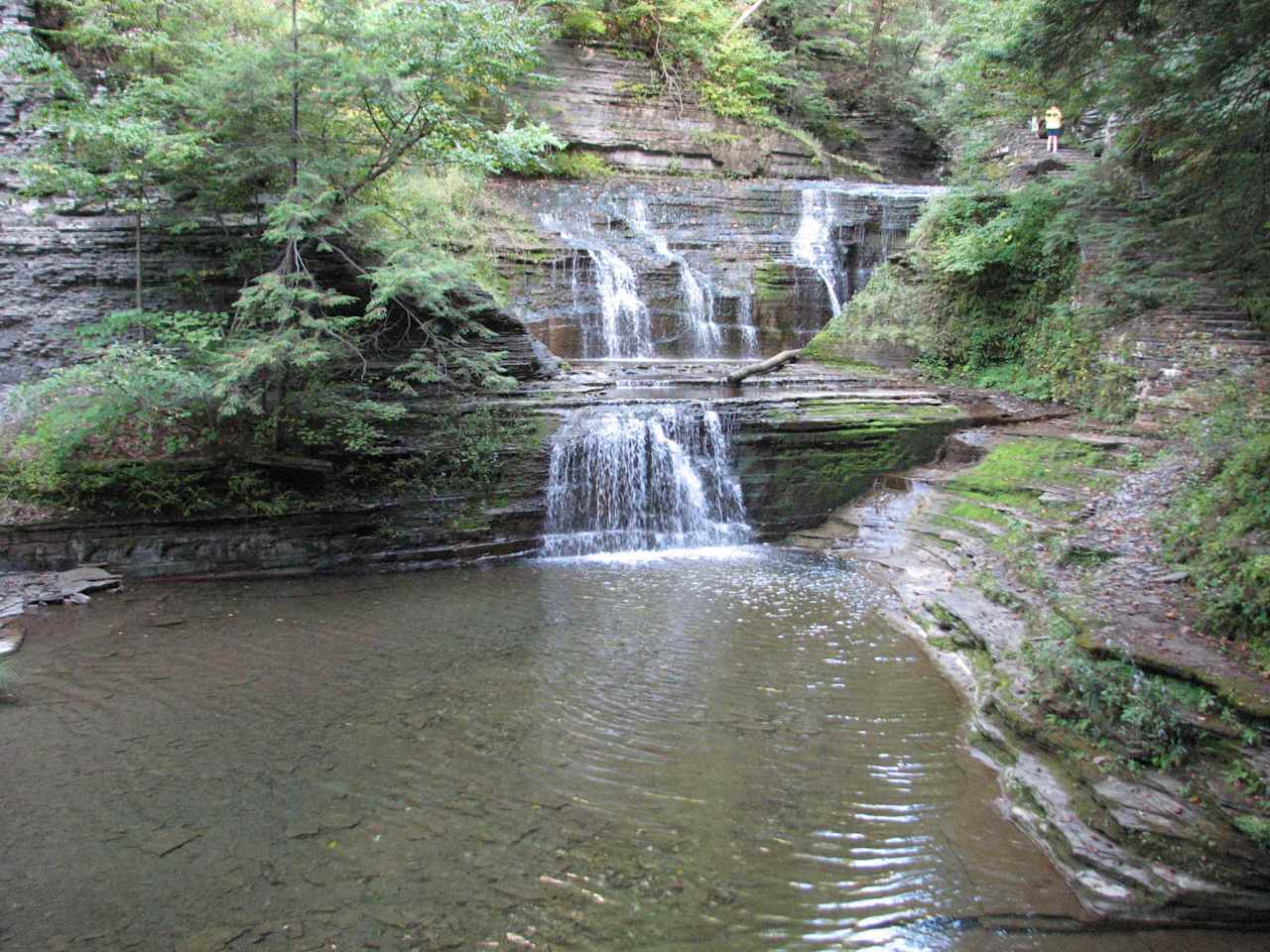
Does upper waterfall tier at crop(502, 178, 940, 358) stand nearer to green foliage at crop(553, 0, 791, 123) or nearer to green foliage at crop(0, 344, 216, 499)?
green foliage at crop(553, 0, 791, 123)

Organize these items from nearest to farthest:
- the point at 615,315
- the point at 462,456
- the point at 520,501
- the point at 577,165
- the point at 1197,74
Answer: the point at 1197,74 → the point at 462,456 → the point at 520,501 → the point at 615,315 → the point at 577,165

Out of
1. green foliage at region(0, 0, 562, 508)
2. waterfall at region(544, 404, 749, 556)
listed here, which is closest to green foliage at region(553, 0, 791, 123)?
green foliage at region(0, 0, 562, 508)

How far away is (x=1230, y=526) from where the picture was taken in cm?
566

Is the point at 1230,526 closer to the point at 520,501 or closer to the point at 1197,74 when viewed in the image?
the point at 1197,74

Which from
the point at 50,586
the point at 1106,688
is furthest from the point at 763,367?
the point at 50,586

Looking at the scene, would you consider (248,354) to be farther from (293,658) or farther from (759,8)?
(759,8)

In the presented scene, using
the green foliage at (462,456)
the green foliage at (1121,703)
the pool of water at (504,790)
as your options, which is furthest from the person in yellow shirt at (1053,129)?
the green foliage at (1121,703)

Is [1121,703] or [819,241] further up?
[819,241]

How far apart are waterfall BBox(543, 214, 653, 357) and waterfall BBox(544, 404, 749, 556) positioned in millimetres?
3924

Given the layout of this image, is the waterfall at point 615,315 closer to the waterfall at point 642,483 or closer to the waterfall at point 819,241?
the waterfall at point 642,483

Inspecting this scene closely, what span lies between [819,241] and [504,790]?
15.2 m

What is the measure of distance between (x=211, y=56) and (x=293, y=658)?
742 centimetres

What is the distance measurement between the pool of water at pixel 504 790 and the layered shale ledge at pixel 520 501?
1.42 meters

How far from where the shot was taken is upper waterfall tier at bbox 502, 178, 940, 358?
48.4 ft
